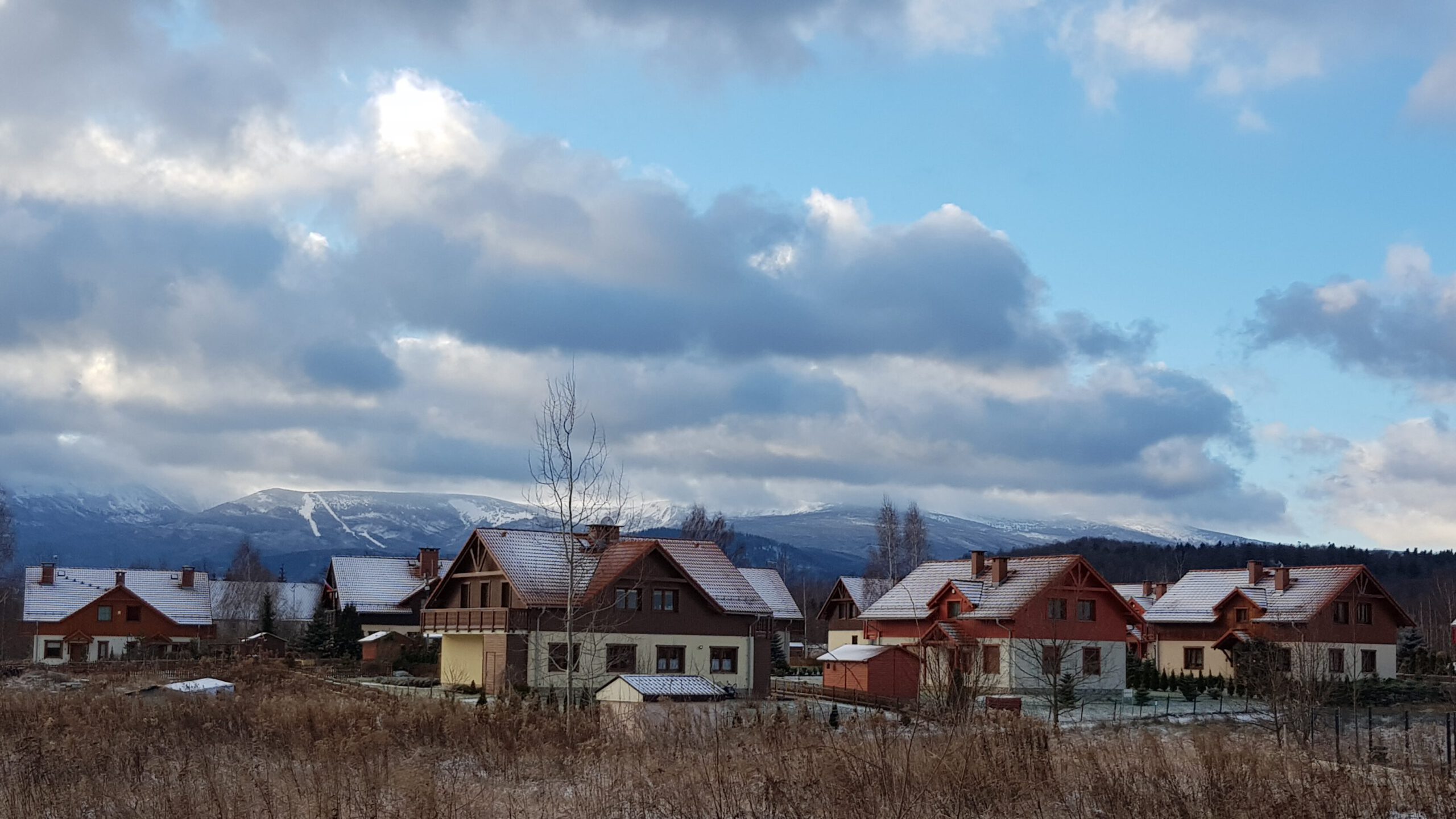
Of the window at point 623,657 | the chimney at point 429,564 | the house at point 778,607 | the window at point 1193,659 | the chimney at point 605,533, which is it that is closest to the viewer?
the chimney at point 605,533

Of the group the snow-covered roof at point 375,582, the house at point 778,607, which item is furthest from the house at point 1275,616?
the snow-covered roof at point 375,582

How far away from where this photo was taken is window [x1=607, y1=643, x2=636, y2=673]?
1913 inches

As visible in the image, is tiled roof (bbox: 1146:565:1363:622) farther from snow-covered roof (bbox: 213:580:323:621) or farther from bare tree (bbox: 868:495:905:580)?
snow-covered roof (bbox: 213:580:323:621)

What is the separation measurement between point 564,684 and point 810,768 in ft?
119

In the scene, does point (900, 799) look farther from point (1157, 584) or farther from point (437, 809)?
point (1157, 584)

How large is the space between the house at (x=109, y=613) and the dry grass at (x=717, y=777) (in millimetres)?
63319

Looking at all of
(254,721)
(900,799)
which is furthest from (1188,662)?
(900,799)

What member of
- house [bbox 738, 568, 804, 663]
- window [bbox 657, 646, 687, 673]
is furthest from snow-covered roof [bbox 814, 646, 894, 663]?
house [bbox 738, 568, 804, 663]

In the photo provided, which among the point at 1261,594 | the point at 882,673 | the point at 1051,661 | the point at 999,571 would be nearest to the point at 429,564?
the point at 999,571

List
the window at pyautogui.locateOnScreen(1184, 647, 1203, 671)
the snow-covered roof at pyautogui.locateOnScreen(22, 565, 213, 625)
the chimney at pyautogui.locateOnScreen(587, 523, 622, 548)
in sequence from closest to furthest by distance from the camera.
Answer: the chimney at pyautogui.locateOnScreen(587, 523, 622, 548) → the window at pyautogui.locateOnScreen(1184, 647, 1203, 671) → the snow-covered roof at pyautogui.locateOnScreen(22, 565, 213, 625)

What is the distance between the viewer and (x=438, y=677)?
56.2 m

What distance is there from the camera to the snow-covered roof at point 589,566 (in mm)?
48625

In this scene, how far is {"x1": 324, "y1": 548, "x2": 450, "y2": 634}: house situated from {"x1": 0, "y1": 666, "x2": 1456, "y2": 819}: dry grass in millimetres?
60284

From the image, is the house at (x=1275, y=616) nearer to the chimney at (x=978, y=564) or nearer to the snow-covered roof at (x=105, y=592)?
the chimney at (x=978, y=564)
